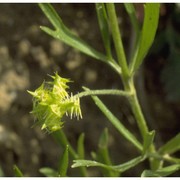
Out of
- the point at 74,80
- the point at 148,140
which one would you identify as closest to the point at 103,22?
the point at 148,140

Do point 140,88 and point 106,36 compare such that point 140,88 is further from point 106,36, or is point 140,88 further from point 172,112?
point 106,36

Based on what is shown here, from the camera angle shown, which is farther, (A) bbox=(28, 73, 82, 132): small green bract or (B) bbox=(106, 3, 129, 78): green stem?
(B) bbox=(106, 3, 129, 78): green stem

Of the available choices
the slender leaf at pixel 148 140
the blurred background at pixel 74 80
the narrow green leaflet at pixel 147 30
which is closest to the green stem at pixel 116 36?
the narrow green leaflet at pixel 147 30

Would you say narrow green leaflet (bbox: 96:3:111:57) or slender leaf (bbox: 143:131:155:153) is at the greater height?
narrow green leaflet (bbox: 96:3:111:57)

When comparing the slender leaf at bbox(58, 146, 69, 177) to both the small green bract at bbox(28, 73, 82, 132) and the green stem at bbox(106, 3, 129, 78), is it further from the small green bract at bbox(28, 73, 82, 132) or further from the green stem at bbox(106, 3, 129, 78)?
the green stem at bbox(106, 3, 129, 78)

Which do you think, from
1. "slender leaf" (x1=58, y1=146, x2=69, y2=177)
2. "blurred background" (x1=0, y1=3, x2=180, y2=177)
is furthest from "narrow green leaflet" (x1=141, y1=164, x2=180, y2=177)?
Answer: "blurred background" (x1=0, y1=3, x2=180, y2=177)

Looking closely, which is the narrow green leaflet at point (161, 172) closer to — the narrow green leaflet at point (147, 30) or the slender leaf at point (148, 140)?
the slender leaf at point (148, 140)

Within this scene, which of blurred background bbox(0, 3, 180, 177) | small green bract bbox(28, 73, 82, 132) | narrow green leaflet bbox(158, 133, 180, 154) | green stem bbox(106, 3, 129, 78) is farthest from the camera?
blurred background bbox(0, 3, 180, 177)
